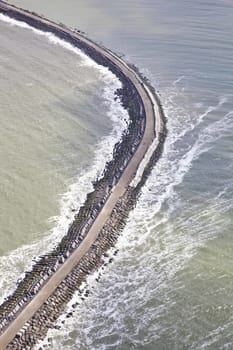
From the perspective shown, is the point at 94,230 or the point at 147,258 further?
the point at 94,230

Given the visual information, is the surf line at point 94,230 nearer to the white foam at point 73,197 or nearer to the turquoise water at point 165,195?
the white foam at point 73,197

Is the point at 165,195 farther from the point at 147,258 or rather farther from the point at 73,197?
the point at 147,258

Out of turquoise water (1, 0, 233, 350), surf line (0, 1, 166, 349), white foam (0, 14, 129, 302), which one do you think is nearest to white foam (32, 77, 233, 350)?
turquoise water (1, 0, 233, 350)

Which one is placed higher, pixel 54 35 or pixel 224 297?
pixel 54 35

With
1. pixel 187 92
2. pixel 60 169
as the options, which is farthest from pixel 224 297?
pixel 187 92

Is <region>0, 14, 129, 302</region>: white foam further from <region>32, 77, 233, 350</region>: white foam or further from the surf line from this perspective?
<region>32, 77, 233, 350</region>: white foam

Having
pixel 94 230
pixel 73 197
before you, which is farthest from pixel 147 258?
pixel 73 197

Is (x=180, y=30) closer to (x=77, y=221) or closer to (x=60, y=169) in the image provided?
(x=60, y=169)
